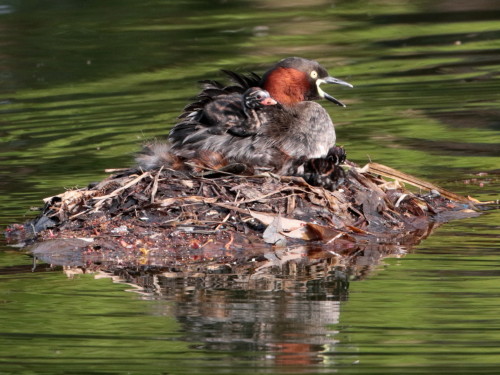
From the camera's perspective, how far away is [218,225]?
8.73 meters

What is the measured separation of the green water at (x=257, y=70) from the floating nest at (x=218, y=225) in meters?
0.29

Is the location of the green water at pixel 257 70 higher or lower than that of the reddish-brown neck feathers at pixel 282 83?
lower

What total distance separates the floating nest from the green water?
0.29 meters

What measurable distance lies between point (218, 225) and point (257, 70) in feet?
23.1

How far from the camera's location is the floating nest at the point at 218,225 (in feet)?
27.9

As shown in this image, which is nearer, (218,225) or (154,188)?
(218,225)

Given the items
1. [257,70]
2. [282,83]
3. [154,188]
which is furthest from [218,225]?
[257,70]

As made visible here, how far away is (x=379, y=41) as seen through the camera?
1741cm

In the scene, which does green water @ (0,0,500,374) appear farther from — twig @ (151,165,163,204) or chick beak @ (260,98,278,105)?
chick beak @ (260,98,278,105)

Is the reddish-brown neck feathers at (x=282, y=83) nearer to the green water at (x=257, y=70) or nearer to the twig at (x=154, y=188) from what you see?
the twig at (x=154, y=188)

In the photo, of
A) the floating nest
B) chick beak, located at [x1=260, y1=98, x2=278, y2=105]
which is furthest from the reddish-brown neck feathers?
the floating nest

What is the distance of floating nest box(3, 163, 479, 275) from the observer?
8516 millimetres

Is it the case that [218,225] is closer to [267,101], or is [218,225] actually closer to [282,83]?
[267,101]

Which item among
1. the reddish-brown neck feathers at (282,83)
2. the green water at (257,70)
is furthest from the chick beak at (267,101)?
the green water at (257,70)
